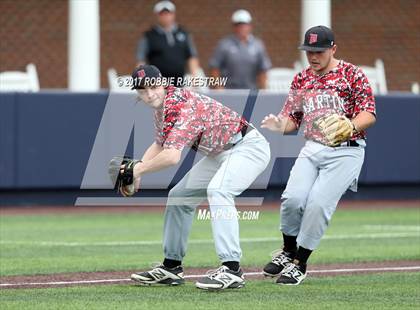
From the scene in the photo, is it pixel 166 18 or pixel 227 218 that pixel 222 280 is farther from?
pixel 166 18

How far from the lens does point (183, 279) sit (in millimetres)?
9586

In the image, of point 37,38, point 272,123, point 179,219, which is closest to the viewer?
point 179,219

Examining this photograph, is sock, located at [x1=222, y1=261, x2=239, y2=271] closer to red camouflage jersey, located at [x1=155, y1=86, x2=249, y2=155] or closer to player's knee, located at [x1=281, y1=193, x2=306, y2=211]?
player's knee, located at [x1=281, y1=193, x2=306, y2=211]

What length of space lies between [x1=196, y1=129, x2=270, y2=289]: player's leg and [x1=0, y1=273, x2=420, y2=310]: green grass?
103 mm

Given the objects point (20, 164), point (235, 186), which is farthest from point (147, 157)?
point (20, 164)

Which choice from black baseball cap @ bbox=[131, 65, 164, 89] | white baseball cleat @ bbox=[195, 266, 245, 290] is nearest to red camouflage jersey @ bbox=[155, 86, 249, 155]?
black baseball cap @ bbox=[131, 65, 164, 89]

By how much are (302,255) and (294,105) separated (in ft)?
4.41

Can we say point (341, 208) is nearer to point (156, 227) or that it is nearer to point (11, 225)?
point (156, 227)

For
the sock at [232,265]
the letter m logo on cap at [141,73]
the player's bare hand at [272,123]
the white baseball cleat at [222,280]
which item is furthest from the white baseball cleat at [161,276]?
the letter m logo on cap at [141,73]

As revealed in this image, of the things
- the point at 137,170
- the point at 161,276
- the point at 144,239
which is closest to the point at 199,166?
the point at 137,170

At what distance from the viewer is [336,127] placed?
927cm

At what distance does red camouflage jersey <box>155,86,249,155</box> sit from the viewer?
891 centimetres

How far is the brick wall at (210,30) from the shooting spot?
21516 millimetres

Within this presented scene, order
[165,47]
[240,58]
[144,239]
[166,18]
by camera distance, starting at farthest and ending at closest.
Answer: [240,58] < [165,47] < [166,18] < [144,239]
